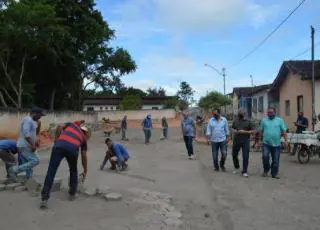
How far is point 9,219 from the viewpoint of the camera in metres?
7.43

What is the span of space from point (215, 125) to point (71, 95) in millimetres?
42143

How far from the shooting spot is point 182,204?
8.63 m

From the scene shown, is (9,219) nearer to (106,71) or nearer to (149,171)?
(149,171)

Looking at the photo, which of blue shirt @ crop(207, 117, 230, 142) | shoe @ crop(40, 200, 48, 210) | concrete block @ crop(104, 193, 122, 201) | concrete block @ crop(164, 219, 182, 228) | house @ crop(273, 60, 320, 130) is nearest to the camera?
concrete block @ crop(164, 219, 182, 228)

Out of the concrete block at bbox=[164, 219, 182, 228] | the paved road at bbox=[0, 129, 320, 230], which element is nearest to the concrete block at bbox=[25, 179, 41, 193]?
the paved road at bbox=[0, 129, 320, 230]

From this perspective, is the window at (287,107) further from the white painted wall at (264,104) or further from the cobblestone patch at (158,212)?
the cobblestone patch at (158,212)

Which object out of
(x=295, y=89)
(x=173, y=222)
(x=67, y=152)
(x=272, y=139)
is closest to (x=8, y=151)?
(x=67, y=152)

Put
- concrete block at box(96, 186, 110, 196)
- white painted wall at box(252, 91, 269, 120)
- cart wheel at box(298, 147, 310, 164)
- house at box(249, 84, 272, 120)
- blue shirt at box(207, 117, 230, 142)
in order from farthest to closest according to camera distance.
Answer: white painted wall at box(252, 91, 269, 120), house at box(249, 84, 272, 120), cart wheel at box(298, 147, 310, 164), blue shirt at box(207, 117, 230, 142), concrete block at box(96, 186, 110, 196)

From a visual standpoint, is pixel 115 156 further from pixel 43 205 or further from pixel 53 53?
pixel 53 53

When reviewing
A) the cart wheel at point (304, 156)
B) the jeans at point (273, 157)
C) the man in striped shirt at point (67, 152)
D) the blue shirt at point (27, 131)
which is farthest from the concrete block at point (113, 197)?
the cart wheel at point (304, 156)

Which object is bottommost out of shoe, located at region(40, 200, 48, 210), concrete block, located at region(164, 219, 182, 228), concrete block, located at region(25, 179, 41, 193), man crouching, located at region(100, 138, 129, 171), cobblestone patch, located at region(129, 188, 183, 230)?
concrete block, located at region(164, 219, 182, 228)

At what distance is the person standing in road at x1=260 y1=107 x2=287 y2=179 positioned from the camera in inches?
467

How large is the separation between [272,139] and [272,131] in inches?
7.8

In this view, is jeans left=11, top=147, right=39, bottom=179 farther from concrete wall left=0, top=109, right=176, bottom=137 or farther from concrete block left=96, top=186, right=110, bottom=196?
concrete wall left=0, top=109, right=176, bottom=137
